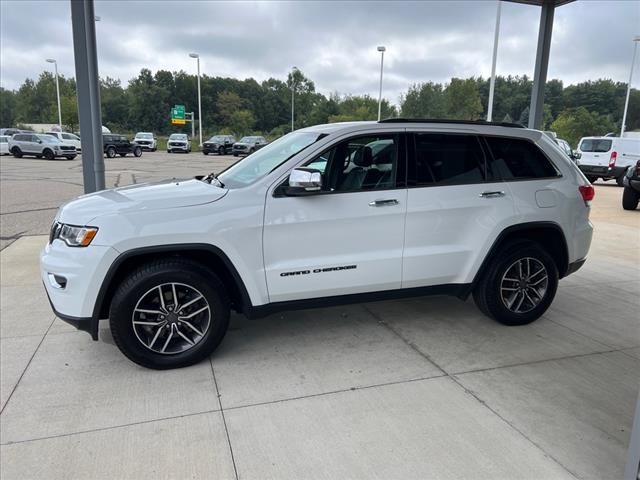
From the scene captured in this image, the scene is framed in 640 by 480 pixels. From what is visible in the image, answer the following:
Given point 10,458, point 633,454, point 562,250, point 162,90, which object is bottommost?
point 10,458

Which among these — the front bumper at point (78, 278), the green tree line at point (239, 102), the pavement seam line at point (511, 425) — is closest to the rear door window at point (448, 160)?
the pavement seam line at point (511, 425)

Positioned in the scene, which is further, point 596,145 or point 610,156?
point 596,145

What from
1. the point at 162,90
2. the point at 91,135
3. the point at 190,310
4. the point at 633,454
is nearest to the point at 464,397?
the point at 633,454

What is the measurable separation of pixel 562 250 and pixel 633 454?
8.39 ft

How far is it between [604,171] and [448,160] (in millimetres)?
17639

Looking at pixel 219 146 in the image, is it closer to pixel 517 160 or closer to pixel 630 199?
pixel 630 199

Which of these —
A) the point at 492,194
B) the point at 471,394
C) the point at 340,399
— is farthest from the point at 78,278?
the point at 492,194

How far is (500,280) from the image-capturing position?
4152mm

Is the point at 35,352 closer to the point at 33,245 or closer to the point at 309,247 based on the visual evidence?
the point at 309,247

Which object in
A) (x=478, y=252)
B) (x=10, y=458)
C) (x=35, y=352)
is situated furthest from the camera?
(x=478, y=252)

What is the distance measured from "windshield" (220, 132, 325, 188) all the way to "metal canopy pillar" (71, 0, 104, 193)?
117 inches

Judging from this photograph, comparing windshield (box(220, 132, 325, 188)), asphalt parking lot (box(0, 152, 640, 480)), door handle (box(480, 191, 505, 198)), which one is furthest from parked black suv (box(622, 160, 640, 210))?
windshield (box(220, 132, 325, 188))

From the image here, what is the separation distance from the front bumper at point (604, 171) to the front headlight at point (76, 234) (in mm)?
19669

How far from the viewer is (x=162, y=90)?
8781cm
